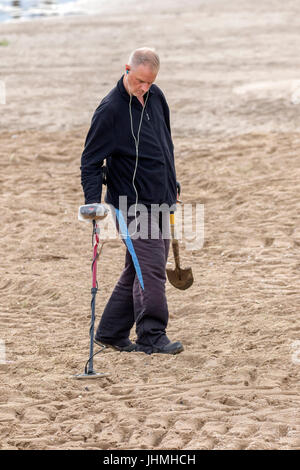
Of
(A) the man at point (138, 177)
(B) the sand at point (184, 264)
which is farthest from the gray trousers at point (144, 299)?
(B) the sand at point (184, 264)

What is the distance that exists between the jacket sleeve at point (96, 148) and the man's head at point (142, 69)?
0.78 feet

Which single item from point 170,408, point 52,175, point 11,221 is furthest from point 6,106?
point 170,408

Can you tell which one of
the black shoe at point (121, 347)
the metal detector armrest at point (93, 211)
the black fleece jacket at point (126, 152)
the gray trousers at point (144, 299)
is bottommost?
the black shoe at point (121, 347)

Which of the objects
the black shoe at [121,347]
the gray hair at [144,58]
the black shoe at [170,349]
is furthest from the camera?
the black shoe at [121,347]

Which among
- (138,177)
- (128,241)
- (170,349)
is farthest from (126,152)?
(170,349)

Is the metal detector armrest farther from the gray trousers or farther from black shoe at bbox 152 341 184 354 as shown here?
black shoe at bbox 152 341 184 354

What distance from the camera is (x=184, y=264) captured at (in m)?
8.16

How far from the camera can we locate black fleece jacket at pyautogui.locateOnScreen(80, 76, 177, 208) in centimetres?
552

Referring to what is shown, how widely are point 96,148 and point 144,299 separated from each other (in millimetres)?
1054

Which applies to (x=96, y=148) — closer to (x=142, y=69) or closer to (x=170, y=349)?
(x=142, y=69)

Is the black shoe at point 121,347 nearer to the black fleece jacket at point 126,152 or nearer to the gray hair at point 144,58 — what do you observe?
the black fleece jacket at point 126,152

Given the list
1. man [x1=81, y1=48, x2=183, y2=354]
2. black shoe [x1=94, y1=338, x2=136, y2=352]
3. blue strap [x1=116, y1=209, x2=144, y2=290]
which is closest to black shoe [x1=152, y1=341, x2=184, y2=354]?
man [x1=81, y1=48, x2=183, y2=354]

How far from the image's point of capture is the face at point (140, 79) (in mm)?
5348
